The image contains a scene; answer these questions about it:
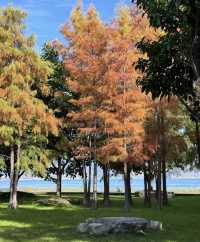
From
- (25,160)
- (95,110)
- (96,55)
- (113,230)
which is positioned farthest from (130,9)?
(113,230)

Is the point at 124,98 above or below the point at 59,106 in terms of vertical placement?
below

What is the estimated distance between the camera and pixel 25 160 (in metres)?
34.3

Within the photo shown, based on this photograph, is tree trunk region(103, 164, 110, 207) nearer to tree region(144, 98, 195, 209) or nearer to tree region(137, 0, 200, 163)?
tree region(144, 98, 195, 209)

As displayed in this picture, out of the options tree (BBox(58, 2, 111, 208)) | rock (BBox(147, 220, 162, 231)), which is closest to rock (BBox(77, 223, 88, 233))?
rock (BBox(147, 220, 162, 231))

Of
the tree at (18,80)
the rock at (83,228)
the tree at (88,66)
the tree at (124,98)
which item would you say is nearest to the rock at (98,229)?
the rock at (83,228)

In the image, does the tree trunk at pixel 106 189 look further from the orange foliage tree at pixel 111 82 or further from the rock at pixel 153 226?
the rock at pixel 153 226

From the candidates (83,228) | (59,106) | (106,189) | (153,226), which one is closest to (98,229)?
(83,228)

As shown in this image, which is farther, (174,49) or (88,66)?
(88,66)

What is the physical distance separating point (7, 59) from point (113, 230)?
1644cm

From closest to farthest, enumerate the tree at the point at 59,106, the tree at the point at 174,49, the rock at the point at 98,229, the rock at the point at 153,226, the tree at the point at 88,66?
the tree at the point at 174,49 → the rock at the point at 98,229 → the rock at the point at 153,226 → the tree at the point at 88,66 → the tree at the point at 59,106

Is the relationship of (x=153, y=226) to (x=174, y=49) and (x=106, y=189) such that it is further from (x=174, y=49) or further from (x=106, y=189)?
(x=106, y=189)

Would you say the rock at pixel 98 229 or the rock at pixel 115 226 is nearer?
the rock at pixel 98 229

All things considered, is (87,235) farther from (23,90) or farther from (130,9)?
(130,9)

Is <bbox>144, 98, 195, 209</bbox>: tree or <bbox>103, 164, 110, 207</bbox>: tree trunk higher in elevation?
<bbox>144, 98, 195, 209</bbox>: tree
